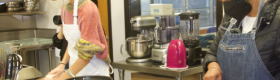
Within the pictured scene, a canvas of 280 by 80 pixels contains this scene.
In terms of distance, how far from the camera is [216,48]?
136 centimetres

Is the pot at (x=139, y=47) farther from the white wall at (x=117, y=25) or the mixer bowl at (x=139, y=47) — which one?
the white wall at (x=117, y=25)

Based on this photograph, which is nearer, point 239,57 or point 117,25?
point 239,57

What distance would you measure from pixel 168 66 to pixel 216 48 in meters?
0.64

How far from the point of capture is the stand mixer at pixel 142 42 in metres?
2.23

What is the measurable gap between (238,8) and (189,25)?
1.00 m

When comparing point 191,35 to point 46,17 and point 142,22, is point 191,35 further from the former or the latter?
point 46,17

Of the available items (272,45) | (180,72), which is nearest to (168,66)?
(180,72)

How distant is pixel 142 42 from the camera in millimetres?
2209

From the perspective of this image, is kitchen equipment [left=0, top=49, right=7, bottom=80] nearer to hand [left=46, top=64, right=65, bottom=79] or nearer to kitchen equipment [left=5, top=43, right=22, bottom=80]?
kitchen equipment [left=5, top=43, right=22, bottom=80]

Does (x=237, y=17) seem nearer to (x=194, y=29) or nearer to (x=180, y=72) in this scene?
(x=180, y=72)

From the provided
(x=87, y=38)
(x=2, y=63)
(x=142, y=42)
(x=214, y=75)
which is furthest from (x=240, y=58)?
(x=142, y=42)

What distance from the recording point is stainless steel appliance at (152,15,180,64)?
2146mm

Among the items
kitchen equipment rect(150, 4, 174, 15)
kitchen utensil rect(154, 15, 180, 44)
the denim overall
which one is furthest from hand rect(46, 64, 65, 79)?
kitchen equipment rect(150, 4, 174, 15)

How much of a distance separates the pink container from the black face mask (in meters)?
0.69
